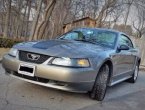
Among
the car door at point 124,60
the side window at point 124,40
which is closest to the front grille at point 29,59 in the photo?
the car door at point 124,60

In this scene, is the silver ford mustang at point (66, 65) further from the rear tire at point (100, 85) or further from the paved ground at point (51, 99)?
the paved ground at point (51, 99)

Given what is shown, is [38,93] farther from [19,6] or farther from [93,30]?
[19,6]

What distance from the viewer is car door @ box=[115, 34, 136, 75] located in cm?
696

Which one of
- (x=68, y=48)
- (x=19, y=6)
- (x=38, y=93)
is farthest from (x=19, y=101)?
(x=19, y=6)

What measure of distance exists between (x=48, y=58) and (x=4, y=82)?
1757 mm

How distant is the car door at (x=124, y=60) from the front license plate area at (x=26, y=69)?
6.86ft

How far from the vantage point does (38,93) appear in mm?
6070

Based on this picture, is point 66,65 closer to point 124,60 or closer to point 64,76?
point 64,76

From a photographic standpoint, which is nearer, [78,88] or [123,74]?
[78,88]

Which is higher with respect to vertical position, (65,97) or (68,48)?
(68,48)

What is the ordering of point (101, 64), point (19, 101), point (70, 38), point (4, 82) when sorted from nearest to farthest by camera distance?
point (19, 101)
point (101, 64)
point (4, 82)
point (70, 38)

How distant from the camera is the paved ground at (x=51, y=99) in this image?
5.32 m

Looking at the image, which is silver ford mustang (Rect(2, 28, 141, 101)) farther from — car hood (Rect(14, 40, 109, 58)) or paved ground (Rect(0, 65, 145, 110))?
paved ground (Rect(0, 65, 145, 110))

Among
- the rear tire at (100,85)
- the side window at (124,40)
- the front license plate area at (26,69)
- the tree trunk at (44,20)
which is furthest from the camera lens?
the tree trunk at (44,20)
